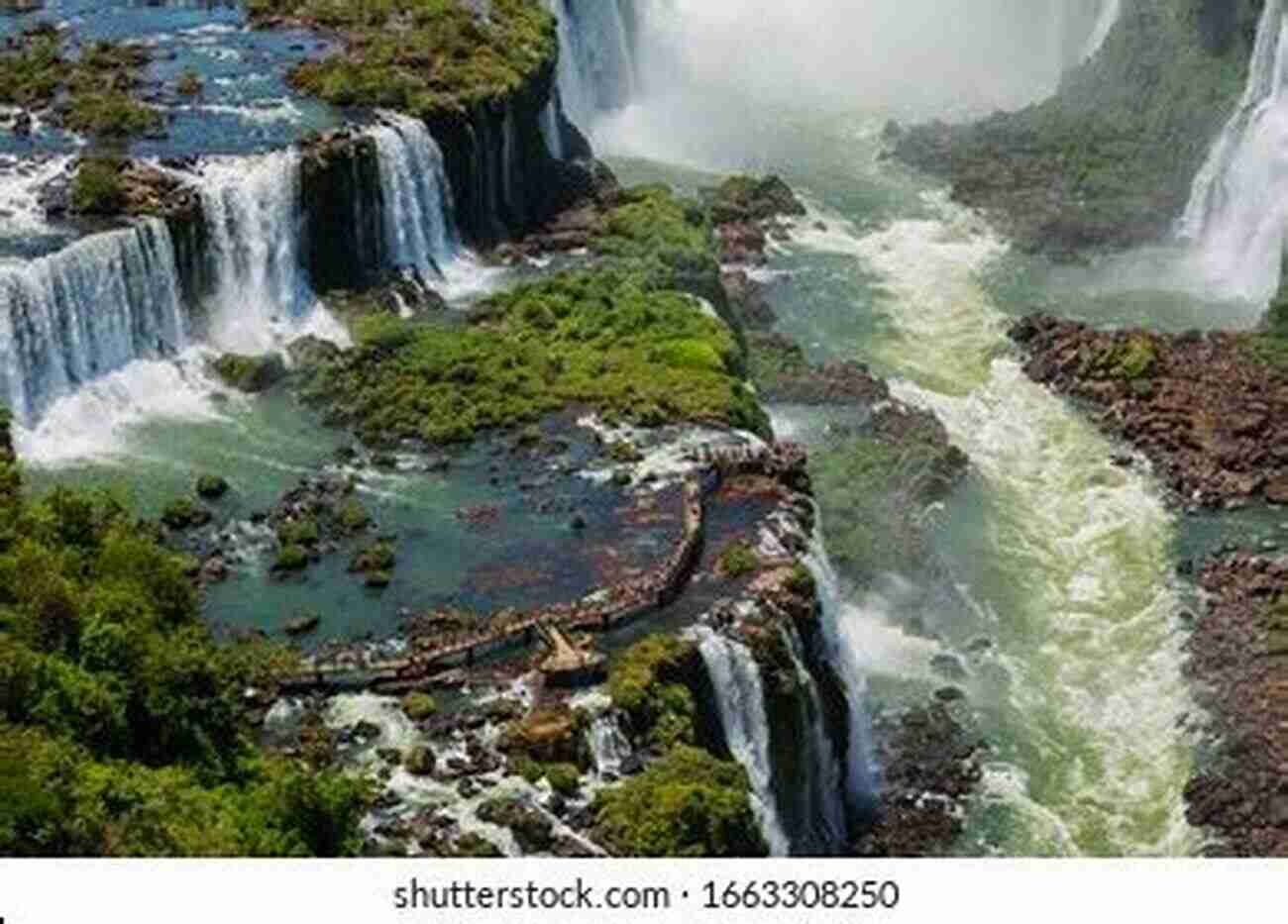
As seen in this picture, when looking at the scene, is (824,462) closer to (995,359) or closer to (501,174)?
(995,359)

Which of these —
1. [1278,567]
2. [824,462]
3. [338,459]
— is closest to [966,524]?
[824,462]

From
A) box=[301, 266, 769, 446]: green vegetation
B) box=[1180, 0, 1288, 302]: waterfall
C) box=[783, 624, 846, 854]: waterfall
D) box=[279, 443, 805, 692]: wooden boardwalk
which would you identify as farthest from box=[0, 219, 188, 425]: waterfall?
box=[1180, 0, 1288, 302]: waterfall

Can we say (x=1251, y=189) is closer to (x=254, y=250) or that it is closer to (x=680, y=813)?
(x=254, y=250)

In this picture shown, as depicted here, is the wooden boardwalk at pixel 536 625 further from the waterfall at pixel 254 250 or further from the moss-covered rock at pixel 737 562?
the waterfall at pixel 254 250

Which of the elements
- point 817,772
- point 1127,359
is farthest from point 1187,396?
point 817,772

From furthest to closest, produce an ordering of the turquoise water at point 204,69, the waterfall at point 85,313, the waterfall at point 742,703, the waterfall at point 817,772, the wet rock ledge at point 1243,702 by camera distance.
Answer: the turquoise water at point 204,69 → the waterfall at point 85,313 → the wet rock ledge at point 1243,702 → the waterfall at point 817,772 → the waterfall at point 742,703

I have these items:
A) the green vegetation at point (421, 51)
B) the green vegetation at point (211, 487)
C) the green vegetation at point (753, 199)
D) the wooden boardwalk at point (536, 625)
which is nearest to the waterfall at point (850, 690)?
the wooden boardwalk at point (536, 625)
